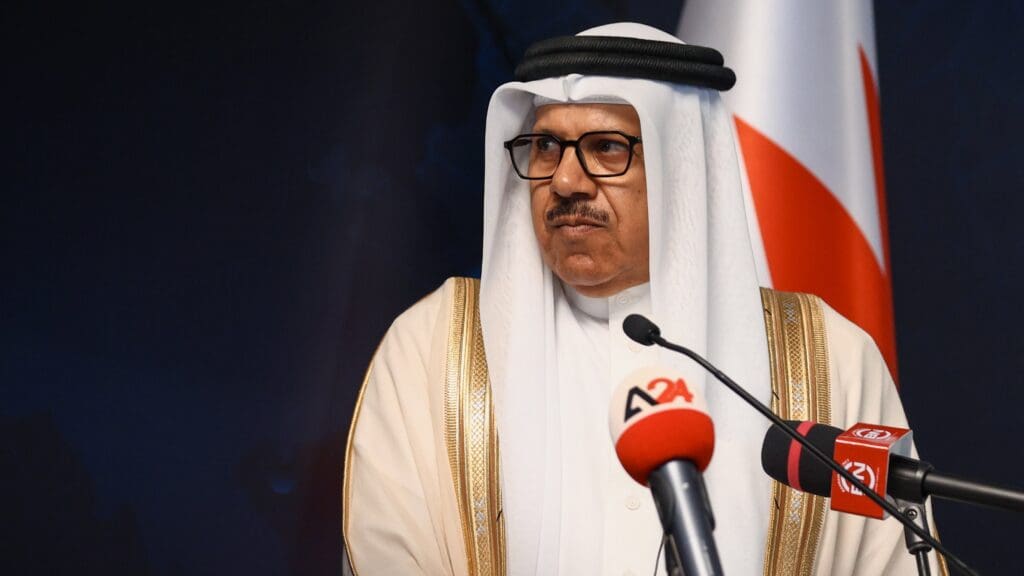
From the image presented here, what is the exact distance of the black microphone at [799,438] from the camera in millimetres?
1274

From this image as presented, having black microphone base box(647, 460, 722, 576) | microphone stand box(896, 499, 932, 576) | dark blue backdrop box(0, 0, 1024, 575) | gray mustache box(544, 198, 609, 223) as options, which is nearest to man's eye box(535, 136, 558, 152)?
gray mustache box(544, 198, 609, 223)

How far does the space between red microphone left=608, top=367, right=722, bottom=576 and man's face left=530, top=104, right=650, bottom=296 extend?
961mm

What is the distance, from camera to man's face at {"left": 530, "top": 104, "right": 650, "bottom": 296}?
86.1 inches

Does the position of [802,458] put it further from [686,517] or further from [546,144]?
[546,144]

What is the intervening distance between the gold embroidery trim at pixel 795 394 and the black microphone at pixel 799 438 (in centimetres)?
73

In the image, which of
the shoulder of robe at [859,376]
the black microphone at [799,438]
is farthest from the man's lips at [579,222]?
the black microphone at [799,438]

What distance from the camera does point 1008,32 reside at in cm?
318

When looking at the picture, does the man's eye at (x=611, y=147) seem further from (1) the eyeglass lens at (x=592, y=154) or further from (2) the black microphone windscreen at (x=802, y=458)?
(2) the black microphone windscreen at (x=802, y=458)

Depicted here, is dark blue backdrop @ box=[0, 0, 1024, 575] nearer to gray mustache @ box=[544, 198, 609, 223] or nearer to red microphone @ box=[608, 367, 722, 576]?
gray mustache @ box=[544, 198, 609, 223]

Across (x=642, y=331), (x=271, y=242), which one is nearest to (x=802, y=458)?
(x=642, y=331)

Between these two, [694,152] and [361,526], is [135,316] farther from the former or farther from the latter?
[694,152]

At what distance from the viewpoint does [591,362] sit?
2.30m

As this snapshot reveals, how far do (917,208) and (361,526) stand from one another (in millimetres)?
1853

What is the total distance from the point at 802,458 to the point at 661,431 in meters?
0.38
